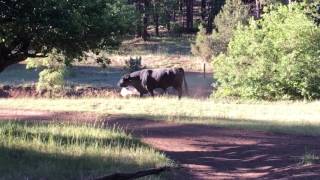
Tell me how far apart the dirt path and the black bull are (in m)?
14.2

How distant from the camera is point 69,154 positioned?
12438mm

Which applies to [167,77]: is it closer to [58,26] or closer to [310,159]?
[58,26]

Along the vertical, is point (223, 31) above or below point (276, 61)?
above

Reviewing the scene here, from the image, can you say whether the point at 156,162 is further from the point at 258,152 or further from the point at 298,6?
the point at 298,6

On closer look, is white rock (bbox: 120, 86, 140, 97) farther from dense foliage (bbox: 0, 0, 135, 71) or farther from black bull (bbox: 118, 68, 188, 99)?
dense foliage (bbox: 0, 0, 135, 71)

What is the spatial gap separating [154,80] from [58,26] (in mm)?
20673

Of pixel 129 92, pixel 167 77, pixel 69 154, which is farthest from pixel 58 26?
pixel 129 92

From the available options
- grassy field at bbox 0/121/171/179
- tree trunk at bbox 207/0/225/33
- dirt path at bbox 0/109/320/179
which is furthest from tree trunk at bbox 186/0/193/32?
grassy field at bbox 0/121/171/179

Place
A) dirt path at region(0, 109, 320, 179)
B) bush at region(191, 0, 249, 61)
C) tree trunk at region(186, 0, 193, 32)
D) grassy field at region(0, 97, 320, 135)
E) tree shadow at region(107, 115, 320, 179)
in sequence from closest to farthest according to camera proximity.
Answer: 1. dirt path at region(0, 109, 320, 179)
2. tree shadow at region(107, 115, 320, 179)
3. grassy field at region(0, 97, 320, 135)
4. bush at region(191, 0, 249, 61)
5. tree trunk at region(186, 0, 193, 32)

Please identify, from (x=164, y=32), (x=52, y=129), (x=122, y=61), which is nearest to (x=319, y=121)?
(x=52, y=129)

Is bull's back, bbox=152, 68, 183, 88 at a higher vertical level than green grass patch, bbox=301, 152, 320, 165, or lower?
higher

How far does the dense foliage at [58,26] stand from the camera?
45.2 feet

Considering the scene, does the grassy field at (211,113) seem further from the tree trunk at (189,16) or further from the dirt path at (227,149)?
the tree trunk at (189,16)

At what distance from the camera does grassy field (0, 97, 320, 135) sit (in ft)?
61.4
